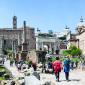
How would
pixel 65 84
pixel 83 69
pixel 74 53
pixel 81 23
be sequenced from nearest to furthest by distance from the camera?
pixel 65 84, pixel 83 69, pixel 74 53, pixel 81 23

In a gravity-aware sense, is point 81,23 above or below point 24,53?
above

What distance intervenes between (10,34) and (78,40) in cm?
5245

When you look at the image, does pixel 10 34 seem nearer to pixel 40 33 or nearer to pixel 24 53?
pixel 40 33

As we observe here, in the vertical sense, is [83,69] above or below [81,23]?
below

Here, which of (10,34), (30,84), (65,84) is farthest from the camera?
(10,34)

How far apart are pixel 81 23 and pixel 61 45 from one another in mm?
31365

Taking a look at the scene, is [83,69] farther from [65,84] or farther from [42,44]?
[42,44]

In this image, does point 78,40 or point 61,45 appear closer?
point 78,40

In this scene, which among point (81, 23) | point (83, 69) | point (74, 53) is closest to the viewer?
point (83, 69)

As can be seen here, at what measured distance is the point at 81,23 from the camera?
107625 mm

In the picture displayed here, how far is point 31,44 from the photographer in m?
140

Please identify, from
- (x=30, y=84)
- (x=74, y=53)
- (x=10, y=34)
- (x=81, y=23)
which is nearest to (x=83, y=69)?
(x=30, y=84)

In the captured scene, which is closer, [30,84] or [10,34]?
[30,84]

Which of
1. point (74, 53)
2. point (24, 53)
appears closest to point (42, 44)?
point (74, 53)
